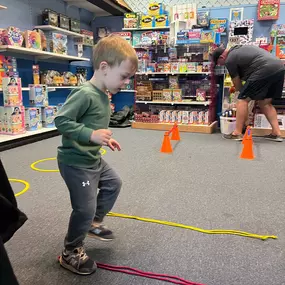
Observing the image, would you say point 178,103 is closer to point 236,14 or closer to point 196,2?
point 236,14

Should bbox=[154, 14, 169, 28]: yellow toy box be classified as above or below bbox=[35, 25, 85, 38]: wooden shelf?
above

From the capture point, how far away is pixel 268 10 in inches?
183

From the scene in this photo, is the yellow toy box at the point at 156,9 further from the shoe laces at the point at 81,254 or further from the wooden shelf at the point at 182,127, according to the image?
the shoe laces at the point at 81,254

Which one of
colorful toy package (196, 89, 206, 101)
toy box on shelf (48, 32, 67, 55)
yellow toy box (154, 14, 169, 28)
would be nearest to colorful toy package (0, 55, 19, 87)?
toy box on shelf (48, 32, 67, 55)

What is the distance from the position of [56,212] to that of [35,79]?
2.96m

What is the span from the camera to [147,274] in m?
1.24

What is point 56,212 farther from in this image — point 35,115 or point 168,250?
point 35,115

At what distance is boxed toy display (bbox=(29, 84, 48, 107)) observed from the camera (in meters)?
4.06

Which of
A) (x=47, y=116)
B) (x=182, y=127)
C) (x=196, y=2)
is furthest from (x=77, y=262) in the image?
(x=196, y=2)

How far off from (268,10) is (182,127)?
7.42 ft

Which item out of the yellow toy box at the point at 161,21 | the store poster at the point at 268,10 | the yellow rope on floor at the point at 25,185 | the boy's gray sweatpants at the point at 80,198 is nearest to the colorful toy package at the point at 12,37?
the yellow rope on floor at the point at 25,185

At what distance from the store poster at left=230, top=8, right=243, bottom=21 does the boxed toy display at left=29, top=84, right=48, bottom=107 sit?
3.22 metres

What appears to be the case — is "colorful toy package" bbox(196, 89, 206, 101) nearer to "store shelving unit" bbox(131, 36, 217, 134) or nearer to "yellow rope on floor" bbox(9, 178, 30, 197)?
"store shelving unit" bbox(131, 36, 217, 134)

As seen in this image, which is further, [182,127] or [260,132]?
[182,127]
